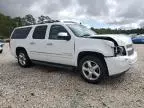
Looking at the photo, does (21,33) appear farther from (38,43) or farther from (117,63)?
(117,63)

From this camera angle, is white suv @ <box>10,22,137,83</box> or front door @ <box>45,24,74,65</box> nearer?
white suv @ <box>10,22,137,83</box>

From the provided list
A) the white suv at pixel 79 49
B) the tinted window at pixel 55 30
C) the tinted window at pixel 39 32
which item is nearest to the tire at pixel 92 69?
the white suv at pixel 79 49

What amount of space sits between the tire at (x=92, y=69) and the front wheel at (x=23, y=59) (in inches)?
120

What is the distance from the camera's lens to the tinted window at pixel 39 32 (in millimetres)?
7163

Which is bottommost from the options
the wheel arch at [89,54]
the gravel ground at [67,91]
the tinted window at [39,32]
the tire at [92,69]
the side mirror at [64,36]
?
the gravel ground at [67,91]

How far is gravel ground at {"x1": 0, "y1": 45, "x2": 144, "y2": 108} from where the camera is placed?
14.4 feet

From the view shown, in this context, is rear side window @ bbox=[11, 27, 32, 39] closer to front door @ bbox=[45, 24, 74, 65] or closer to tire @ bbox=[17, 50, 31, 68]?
tire @ bbox=[17, 50, 31, 68]

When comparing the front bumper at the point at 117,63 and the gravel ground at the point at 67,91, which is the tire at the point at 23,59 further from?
the front bumper at the point at 117,63

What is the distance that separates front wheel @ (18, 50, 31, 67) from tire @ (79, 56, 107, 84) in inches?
120

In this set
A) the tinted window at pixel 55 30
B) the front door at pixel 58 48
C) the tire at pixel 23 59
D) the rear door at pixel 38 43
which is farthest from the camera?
the tire at pixel 23 59

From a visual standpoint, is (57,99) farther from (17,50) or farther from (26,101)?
(17,50)

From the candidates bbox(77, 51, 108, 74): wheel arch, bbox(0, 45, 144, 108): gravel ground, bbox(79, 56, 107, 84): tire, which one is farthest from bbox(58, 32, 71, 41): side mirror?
bbox(0, 45, 144, 108): gravel ground

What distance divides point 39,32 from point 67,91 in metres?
2.99

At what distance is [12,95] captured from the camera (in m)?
5.01
